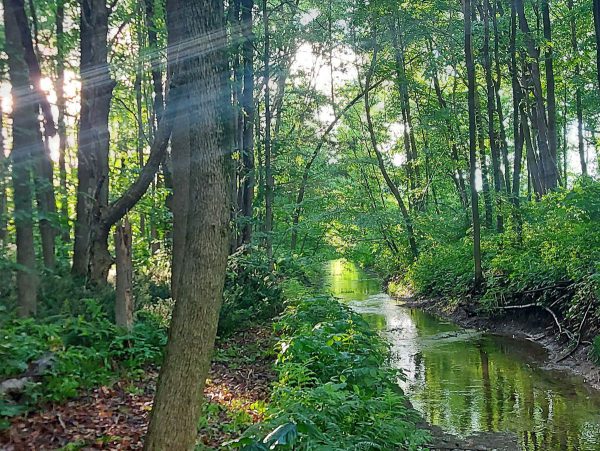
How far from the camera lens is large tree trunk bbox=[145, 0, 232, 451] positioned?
4.13 m

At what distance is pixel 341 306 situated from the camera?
10.3 meters

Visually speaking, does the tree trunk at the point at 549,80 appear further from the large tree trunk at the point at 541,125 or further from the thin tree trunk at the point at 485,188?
the thin tree trunk at the point at 485,188

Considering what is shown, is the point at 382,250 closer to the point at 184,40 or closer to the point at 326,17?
the point at 326,17

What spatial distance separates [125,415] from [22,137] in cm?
404

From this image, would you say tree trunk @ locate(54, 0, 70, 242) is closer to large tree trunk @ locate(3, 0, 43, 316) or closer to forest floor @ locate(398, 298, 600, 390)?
large tree trunk @ locate(3, 0, 43, 316)

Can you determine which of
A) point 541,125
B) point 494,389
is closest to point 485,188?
point 541,125

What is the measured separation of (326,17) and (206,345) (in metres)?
20.0

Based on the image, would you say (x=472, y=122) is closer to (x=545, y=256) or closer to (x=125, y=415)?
(x=545, y=256)

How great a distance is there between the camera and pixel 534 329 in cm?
1322

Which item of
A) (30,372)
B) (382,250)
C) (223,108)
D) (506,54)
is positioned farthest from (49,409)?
(382,250)

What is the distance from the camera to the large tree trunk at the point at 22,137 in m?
6.43

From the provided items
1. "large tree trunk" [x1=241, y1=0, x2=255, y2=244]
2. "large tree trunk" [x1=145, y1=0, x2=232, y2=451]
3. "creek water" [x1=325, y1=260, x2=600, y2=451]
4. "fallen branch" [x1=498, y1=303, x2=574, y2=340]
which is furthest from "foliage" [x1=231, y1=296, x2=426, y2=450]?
"large tree trunk" [x1=241, y1=0, x2=255, y2=244]

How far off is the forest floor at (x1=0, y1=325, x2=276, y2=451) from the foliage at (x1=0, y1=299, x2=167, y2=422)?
17 centimetres

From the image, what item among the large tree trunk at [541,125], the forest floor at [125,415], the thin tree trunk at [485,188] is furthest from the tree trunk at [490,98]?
the forest floor at [125,415]
